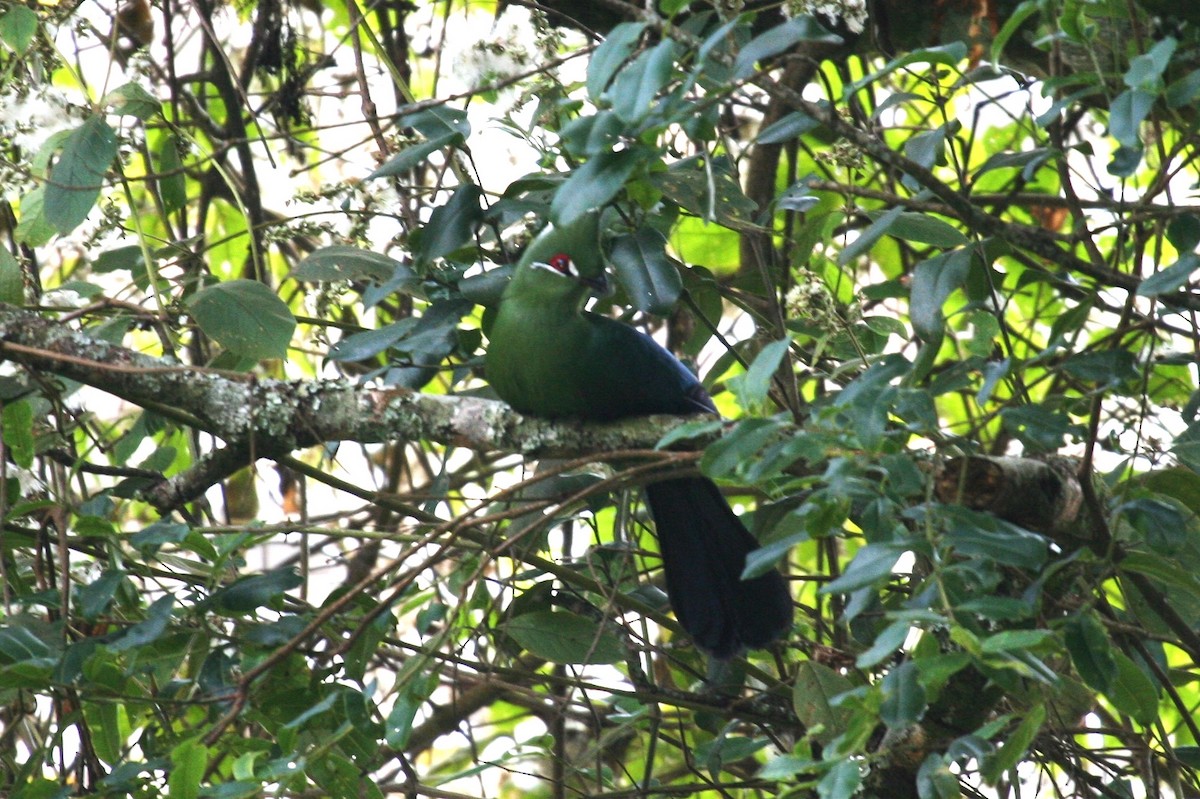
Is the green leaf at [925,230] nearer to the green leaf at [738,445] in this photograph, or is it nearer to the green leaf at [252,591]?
the green leaf at [738,445]

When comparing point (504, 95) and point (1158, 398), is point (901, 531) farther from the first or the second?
point (1158, 398)

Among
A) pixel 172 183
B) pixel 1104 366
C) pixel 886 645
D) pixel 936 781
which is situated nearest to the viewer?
pixel 886 645

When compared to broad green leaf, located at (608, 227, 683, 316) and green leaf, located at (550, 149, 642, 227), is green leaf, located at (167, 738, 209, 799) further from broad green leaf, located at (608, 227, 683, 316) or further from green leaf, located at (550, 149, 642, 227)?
broad green leaf, located at (608, 227, 683, 316)

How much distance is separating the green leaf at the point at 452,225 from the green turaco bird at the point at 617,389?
0.97ft

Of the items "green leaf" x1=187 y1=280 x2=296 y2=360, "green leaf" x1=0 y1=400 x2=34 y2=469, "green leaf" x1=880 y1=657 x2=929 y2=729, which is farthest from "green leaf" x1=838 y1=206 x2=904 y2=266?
"green leaf" x1=0 y1=400 x2=34 y2=469

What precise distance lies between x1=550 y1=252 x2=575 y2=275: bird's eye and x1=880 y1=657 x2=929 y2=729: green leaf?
146 centimetres

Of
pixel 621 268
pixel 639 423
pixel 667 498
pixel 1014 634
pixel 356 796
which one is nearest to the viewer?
pixel 1014 634

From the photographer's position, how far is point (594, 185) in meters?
1.71

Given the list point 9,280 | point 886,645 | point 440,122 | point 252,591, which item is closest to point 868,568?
point 886,645

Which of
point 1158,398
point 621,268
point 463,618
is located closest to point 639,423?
point 621,268

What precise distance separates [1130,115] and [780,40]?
1.63 ft

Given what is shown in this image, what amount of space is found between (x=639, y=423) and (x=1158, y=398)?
1628 millimetres

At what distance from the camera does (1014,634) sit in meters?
1.42

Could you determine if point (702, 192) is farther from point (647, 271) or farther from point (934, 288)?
point (934, 288)
